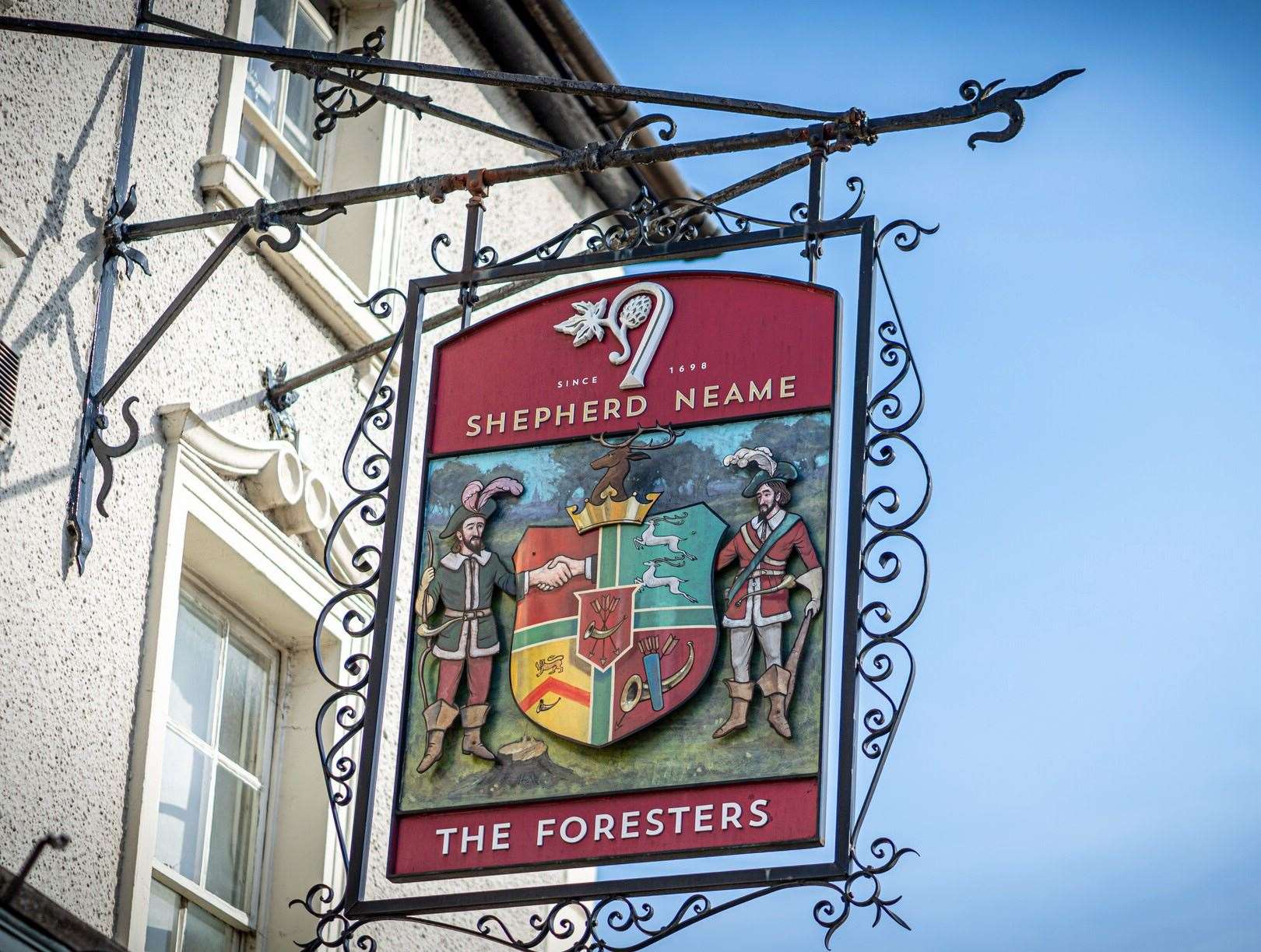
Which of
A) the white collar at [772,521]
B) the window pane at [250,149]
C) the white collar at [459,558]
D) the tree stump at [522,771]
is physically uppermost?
the window pane at [250,149]

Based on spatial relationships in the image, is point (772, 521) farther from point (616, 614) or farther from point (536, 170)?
point (536, 170)

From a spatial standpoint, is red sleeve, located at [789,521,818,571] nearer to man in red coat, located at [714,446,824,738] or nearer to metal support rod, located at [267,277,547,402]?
man in red coat, located at [714,446,824,738]

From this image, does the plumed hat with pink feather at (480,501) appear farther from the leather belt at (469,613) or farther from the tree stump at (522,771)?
the tree stump at (522,771)

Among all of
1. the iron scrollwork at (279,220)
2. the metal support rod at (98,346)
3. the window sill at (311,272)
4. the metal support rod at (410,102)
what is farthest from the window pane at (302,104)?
the iron scrollwork at (279,220)

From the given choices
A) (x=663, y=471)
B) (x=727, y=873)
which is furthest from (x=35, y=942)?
(x=663, y=471)

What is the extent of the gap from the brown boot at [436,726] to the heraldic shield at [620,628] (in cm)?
Answer: 21

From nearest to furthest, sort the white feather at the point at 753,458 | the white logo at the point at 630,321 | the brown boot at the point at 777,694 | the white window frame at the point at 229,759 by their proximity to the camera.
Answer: the brown boot at the point at 777,694 → the white feather at the point at 753,458 → the white logo at the point at 630,321 → the white window frame at the point at 229,759

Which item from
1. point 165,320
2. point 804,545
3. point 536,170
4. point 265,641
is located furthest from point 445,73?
point 265,641

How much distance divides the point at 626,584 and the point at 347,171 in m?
3.84

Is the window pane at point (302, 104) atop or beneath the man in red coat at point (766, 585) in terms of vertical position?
atop

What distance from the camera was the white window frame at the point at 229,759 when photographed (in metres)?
8.04

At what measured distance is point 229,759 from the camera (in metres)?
8.46

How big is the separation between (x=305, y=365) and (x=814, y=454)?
2.98m

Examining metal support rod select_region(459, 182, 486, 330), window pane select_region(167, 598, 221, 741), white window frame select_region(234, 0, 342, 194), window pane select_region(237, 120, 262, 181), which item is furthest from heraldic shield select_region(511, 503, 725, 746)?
window pane select_region(237, 120, 262, 181)
